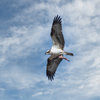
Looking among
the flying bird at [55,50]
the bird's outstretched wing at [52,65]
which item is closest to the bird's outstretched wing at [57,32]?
the flying bird at [55,50]

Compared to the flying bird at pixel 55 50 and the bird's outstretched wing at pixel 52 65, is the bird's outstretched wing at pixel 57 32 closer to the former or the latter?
the flying bird at pixel 55 50

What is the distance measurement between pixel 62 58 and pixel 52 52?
1312 millimetres

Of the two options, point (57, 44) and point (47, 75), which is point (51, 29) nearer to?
point (57, 44)

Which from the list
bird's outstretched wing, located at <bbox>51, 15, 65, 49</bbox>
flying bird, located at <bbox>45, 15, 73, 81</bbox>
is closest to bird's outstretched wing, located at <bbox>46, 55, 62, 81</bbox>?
flying bird, located at <bbox>45, 15, 73, 81</bbox>

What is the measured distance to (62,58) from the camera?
687 inches

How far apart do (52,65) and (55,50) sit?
7.04ft

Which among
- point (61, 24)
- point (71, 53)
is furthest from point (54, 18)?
point (71, 53)

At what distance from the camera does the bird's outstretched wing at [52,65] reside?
18.0 metres

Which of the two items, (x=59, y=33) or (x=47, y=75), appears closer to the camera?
(x=59, y=33)

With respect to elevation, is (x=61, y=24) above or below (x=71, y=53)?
above

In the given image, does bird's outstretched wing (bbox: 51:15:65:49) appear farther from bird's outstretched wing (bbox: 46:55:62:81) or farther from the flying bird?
bird's outstretched wing (bbox: 46:55:62:81)

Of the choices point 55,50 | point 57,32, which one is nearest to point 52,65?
point 55,50

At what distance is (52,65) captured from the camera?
18.3m

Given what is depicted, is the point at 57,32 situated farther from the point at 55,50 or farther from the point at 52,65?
the point at 52,65
